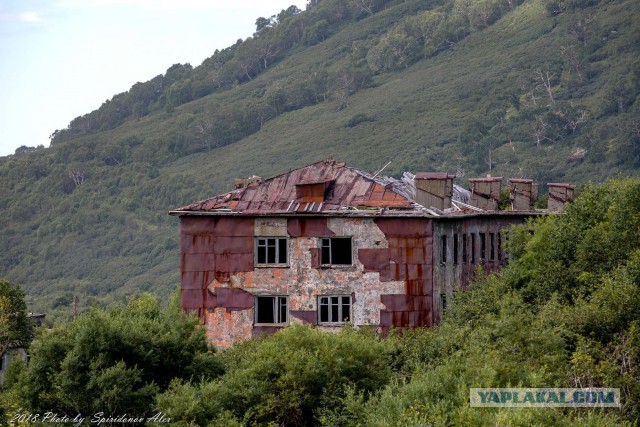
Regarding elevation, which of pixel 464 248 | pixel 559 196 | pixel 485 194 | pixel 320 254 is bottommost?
pixel 464 248

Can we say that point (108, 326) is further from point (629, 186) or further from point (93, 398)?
point (629, 186)

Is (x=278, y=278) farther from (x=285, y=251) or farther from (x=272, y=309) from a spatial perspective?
(x=272, y=309)

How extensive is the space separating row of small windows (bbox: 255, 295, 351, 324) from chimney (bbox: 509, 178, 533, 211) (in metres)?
18.2

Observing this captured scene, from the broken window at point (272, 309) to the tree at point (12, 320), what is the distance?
28637 mm

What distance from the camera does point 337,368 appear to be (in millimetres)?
35344

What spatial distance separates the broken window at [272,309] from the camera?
51906 millimetres

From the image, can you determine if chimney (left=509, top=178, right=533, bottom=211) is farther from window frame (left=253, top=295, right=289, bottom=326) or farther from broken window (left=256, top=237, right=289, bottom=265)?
window frame (left=253, top=295, right=289, bottom=326)

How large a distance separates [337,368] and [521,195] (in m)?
34.1

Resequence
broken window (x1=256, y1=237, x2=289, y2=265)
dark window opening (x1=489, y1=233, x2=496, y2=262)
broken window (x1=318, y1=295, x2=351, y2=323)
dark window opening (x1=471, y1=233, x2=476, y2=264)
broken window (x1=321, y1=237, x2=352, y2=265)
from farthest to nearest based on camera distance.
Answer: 1. dark window opening (x1=489, y1=233, x2=496, y2=262)
2. dark window opening (x1=471, y1=233, x2=476, y2=264)
3. broken window (x1=256, y1=237, x2=289, y2=265)
4. broken window (x1=321, y1=237, x2=352, y2=265)
5. broken window (x1=318, y1=295, x2=351, y2=323)

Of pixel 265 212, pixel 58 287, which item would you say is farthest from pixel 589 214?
pixel 58 287

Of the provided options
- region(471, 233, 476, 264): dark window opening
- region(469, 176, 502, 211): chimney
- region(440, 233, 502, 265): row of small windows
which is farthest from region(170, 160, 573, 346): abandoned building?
region(469, 176, 502, 211): chimney

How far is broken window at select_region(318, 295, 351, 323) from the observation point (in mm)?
51531

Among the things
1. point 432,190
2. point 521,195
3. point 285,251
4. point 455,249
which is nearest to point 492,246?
point 455,249

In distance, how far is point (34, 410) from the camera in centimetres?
3628
